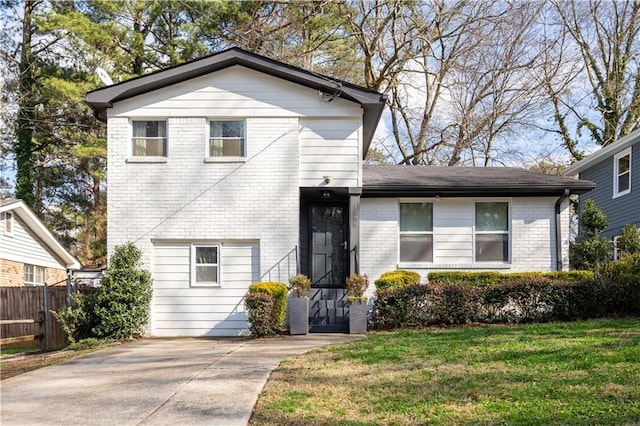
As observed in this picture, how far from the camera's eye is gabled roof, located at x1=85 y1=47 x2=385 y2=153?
42.5ft

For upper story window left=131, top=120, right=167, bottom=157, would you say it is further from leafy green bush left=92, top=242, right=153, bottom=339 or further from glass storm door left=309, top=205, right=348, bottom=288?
glass storm door left=309, top=205, right=348, bottom=288

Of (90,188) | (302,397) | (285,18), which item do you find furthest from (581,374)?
(90,188)

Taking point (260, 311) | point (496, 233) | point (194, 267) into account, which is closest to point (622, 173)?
point (496, 233)

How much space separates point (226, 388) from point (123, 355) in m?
3.84

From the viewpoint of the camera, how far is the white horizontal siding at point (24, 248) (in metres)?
20.3

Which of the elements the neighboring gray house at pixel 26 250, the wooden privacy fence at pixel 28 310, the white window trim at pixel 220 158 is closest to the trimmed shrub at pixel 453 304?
the white window trim at pixel 220 158

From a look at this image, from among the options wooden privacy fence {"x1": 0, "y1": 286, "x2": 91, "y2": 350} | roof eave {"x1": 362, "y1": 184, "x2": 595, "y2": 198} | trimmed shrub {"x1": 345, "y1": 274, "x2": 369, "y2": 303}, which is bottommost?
wooden privacy fence {"x1": 0, "y1": 286, "x2": 91, "y2": 350}

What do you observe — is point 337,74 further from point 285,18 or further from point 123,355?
point 123,355

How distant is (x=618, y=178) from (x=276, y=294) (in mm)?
13668

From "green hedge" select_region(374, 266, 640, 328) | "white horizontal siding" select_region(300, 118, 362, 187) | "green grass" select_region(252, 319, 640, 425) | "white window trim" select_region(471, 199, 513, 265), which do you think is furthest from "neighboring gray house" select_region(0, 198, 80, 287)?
"green grass" select_region(252, 319, 640, 425)

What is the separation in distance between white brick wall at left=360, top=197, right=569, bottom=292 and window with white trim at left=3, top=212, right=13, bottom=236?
13.3 meters

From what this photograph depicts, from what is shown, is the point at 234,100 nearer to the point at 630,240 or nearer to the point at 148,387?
the point at 148,387

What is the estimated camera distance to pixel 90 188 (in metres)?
30.3

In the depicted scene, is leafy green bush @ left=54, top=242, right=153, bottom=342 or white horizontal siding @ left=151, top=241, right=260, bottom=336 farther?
white horizontal siding @ left=151, top=241, right=260, bottom=336
